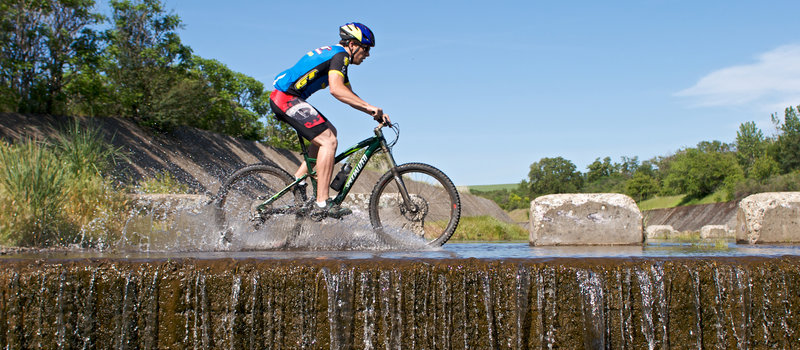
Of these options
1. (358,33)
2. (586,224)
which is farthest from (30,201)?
(586,224)

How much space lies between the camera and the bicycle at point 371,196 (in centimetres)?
588

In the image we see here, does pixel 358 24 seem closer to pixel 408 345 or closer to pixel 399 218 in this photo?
pixel 399 218

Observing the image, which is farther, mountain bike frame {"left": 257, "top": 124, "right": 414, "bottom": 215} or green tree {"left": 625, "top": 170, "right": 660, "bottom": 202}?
green tree {"left": 625, "top": 170, "right": 660, "bottom": 202}

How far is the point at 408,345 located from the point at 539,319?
690 millimetres

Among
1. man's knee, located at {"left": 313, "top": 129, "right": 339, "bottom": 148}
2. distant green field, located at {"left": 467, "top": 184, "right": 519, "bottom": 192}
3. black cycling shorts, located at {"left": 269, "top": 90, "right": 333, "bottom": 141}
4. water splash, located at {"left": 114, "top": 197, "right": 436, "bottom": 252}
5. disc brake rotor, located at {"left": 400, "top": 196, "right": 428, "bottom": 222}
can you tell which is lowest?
water splash, located at {"left": 114, "top": 197, "right": 436, "bottom": 252}

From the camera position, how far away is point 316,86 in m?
5.68

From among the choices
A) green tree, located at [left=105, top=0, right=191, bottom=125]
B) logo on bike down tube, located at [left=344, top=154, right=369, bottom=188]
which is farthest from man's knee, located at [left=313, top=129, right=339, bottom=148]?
green tree, located at [left=105, top=0, right=191, bottom=125]

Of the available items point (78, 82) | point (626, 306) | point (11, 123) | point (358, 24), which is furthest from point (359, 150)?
point (78, 82)

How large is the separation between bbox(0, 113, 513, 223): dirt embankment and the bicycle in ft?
44.4

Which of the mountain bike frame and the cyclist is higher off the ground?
the cyclist

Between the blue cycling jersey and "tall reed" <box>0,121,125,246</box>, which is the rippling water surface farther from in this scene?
the blue cycling jersey

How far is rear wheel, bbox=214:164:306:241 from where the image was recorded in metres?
6.04

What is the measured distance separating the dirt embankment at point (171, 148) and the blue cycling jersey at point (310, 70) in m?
14.4

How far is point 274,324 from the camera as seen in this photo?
3.48 m
